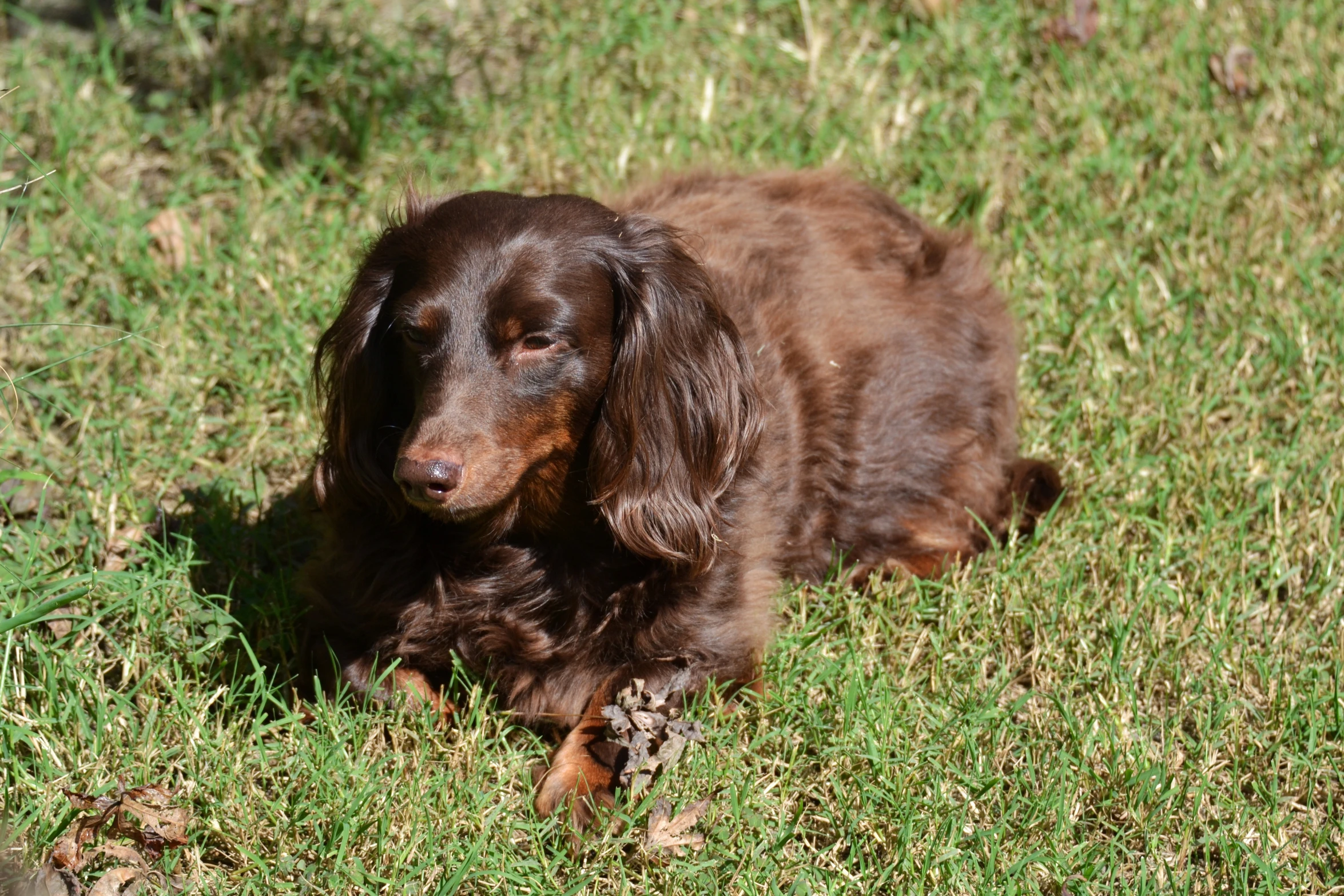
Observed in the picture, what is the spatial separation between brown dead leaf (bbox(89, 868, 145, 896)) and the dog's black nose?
0.91 metres

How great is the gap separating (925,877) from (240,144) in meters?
3.41

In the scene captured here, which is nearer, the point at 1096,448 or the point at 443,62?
the point at 1096,448

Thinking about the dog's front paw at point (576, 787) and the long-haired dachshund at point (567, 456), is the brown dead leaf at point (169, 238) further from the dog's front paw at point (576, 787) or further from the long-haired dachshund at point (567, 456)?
the dog's front paw at point (576, 787)

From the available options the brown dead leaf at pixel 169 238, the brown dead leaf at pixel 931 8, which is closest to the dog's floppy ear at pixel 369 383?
the brown dead leaf at pixel 169 238

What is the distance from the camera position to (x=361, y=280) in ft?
10.0

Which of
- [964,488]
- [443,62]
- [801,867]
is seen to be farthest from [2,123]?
[801,867]

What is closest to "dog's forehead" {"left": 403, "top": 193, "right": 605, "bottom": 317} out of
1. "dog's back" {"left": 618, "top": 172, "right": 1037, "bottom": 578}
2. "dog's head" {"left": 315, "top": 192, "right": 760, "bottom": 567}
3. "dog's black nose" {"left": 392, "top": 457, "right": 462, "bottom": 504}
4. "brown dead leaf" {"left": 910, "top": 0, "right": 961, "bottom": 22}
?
"dog's head" {"left": 315, "top": 192, "right": 760, "bottom": 567}

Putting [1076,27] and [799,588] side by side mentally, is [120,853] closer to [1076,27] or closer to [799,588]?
[799,588]

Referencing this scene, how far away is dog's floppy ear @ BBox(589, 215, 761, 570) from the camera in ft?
9.65

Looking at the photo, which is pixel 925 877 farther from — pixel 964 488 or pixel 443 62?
pixel 443 62

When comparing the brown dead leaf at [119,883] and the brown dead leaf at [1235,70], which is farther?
the brown dead leaf at [1235,70]

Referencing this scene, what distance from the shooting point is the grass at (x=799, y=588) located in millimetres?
2838

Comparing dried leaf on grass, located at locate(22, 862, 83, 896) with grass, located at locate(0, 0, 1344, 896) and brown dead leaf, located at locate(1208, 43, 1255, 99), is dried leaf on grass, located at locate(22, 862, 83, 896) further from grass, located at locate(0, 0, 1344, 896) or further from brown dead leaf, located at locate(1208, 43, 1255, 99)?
brown dead leaf, located at locate(1208, 43, 1255, 99)

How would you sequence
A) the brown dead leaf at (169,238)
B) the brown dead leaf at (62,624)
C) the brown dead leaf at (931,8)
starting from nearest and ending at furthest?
the brown dead leaf at (62,624)
the brown dead leaf at (169,238)
the brown dead leaf at (931,8)
